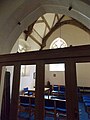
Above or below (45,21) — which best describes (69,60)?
below

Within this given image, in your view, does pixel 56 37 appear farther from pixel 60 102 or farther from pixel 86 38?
pixel 60 102

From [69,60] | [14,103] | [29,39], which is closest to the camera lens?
[69,60]

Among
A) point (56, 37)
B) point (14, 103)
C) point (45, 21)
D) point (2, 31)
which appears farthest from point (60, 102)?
point (56, 37)

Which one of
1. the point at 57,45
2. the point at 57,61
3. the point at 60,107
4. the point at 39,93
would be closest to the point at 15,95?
the point at 39,93

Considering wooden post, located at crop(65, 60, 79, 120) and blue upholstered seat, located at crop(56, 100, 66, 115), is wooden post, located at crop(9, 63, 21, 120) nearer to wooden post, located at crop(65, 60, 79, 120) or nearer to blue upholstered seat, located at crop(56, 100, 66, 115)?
wooden post, located at crop(65, 60, 79, 120)

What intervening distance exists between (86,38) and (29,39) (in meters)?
3.72

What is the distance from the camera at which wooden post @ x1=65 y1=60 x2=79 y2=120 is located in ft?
4.49

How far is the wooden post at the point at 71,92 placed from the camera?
53.8 inches

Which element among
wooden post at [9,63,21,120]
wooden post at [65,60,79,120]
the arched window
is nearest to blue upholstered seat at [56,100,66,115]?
wooden post at [9,63,21,120]

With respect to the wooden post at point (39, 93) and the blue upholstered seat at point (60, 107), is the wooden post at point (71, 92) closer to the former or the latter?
the wooden post at point (39, 93)

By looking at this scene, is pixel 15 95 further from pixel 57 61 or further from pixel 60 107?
pixel 60 107

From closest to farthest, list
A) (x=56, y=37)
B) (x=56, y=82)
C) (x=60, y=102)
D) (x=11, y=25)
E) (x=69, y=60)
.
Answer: (x=69, y=60) < (x=11, y=25) < (x=60, y=102) < (x=56, y=82) < (x=56, y=37)

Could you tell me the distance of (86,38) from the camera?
25.1 ft

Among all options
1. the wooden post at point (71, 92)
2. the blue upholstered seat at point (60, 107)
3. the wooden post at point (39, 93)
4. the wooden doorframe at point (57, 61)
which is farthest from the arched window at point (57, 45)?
the wooden post at point (71, 92)
